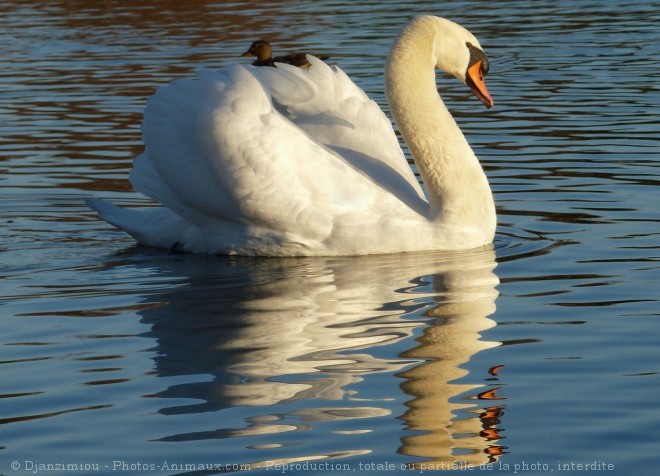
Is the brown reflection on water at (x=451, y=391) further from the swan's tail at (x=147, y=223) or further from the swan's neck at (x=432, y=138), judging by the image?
the swan's tail at (x=147, y=223)

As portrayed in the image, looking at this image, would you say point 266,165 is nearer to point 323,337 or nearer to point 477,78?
point 477,78

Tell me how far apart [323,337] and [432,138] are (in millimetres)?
2820

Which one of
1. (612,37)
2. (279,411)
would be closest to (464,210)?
(279,411)

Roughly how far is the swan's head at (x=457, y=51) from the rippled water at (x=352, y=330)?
109 cm

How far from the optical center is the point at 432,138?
33.0 ft

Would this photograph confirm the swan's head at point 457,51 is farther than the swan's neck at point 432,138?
Yes

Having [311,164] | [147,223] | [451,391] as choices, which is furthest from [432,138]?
[451,391]

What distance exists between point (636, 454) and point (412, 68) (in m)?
4.67

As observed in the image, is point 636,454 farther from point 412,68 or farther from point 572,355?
point 412,68

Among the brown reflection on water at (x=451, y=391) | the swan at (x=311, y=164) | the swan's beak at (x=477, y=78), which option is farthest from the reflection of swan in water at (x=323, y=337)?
the swan's beak at (x=477, y=78)

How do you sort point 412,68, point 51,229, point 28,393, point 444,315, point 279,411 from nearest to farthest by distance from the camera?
1. point 279,411
2. point 28,393
3. point 444,315
4. point 412,68
5. point 51,229

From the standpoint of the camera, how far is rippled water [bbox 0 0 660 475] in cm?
591

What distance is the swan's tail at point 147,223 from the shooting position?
1027 centimetres

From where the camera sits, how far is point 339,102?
10445mm
